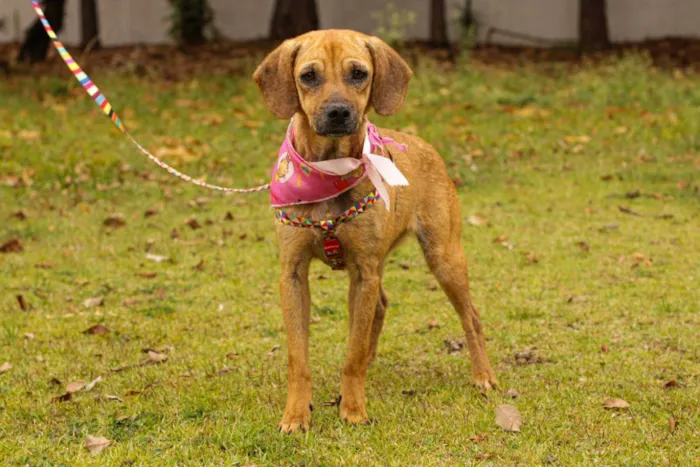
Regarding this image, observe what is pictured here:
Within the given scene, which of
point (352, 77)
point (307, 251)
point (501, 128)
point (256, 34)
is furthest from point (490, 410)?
point (256, 34)

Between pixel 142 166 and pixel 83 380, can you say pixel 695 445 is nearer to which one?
pixel 83 380

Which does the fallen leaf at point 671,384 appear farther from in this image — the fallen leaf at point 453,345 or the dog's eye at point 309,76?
the dog's eye at point 309,76

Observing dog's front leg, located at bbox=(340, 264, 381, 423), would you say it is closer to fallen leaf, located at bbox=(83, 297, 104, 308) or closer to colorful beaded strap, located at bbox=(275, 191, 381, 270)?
colorful beaded strap, located at bbox=(275, 191, 381, 270)

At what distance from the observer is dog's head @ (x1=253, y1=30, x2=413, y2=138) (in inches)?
169

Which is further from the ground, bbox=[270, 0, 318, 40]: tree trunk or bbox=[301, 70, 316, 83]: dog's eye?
bbox=[301, 70, 316, 83]: dog's eye

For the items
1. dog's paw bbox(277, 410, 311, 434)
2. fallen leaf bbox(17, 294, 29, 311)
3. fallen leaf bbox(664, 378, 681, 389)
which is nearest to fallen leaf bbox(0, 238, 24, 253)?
fallen leaf bbox(17, 294, 29, 311)

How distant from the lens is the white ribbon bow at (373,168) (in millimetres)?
4539

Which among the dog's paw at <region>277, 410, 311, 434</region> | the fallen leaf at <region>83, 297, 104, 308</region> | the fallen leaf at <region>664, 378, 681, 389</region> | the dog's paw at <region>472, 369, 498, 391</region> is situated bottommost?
the fallen leaf at <region>83, 297, 104, 308</region>

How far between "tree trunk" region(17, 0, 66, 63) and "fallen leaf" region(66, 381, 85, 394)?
1393cm

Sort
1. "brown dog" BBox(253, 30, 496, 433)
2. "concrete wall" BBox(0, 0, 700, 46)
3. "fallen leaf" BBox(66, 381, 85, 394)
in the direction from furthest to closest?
"concrete wall" BBox(0, 0, 700, 46) → "fallen leaf" BBox(66, 381, 85, 394) → "brown dog" BBox(253, 30, 496, 433)

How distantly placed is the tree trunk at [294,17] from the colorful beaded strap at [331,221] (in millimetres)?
14291

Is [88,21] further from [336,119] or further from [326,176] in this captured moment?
[336,119]

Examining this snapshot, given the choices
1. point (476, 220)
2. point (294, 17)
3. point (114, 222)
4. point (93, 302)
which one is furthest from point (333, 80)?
point (294, 17)

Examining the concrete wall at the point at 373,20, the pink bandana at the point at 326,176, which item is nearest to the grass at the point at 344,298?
the pink bandana at the point at 326,176
